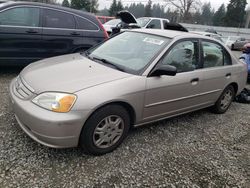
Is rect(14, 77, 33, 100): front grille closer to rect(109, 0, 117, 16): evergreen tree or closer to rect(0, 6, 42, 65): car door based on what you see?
rect(0, 6, 42, 65): car door

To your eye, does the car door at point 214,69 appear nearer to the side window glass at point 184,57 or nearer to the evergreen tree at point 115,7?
the side window glass at point 184,57

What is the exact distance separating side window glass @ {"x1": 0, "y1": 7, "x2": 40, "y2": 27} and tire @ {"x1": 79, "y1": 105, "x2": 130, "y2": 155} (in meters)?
3.64

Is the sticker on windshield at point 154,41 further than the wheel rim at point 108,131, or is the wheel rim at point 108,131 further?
the sticker on windshield at point 154,41

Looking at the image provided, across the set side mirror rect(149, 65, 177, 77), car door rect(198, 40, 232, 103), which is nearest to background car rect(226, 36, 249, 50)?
car door rect(198, 40, 232, 103)

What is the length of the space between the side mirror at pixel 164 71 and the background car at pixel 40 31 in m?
3.30

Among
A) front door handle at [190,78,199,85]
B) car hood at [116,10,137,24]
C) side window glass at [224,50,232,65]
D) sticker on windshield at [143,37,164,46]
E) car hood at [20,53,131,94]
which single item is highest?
car hood at [116,10,137,24]

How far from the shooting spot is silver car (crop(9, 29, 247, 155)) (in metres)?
2.66

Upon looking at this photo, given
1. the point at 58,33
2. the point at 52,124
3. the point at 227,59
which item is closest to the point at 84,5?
the point at 58,33

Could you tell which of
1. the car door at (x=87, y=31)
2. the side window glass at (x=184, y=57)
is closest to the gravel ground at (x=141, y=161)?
the side window glass at (x=184, y=57)

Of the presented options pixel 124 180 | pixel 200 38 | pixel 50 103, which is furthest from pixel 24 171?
pixel 200 38

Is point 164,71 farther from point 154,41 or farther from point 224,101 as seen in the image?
point 224,101

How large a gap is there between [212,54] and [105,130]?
8.12ft

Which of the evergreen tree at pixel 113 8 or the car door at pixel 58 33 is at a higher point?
the evergreen tree at pixel 113 8

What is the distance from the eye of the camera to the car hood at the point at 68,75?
2797 mm
